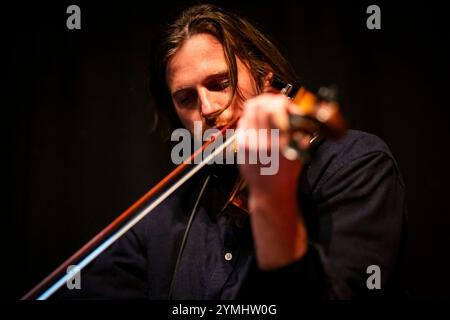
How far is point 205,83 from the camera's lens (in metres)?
1.03

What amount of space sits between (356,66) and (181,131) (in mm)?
638

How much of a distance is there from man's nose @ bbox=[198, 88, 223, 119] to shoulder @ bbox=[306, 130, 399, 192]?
0.26m

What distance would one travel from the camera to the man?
1.98 ft

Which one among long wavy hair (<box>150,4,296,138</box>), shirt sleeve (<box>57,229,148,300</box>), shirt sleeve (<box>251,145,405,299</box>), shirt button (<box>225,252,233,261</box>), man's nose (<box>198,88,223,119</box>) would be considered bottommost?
shirt sleeve (<box>57,229,148,300</box>)

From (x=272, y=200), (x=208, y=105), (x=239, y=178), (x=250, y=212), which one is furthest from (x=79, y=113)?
(x=272, y=200)

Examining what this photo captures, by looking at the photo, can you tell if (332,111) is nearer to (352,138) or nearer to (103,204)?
(352,138)

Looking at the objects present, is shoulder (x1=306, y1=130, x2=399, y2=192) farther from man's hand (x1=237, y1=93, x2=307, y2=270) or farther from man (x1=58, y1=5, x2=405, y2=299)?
man's hand (x1=237, y1=93, x2=307, y2=270)

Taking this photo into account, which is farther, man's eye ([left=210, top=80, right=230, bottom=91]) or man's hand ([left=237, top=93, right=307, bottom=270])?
man's eye ([left=210, top=80, right=230, bottom=91])

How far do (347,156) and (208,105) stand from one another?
36 centimetres

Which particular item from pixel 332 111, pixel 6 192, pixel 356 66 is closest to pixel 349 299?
pixel 332 111

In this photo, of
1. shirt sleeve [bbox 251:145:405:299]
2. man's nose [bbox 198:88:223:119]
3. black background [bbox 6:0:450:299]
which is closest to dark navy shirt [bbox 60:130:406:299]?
shirt sleeve [bbox 251:145:405:299]

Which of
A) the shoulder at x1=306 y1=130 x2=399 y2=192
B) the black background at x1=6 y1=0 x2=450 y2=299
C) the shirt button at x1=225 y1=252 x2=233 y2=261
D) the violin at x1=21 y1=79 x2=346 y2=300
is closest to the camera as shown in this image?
the violin at x1=21 y1=79 x2=346 y2=300

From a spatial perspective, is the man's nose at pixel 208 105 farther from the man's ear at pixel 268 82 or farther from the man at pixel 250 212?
the man's ear at pixel 268 82

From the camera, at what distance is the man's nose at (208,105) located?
983mm
